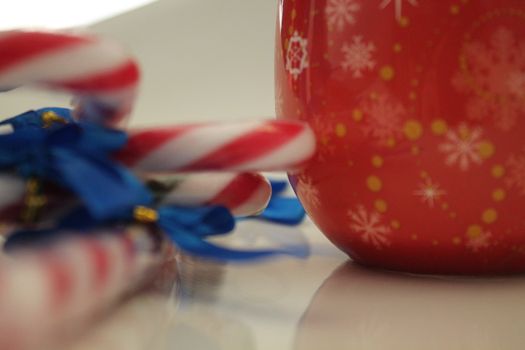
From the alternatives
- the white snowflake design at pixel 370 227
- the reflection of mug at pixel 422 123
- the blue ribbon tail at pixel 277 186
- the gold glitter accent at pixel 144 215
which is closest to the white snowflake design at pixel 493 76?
the reflection of mug at pixel 422 123

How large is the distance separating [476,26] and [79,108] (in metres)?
0.28

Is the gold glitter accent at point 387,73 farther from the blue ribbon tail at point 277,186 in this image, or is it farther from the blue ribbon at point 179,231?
the blue ribbon tail at point 277,186

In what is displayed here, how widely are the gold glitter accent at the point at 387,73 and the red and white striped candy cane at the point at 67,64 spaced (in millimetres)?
188

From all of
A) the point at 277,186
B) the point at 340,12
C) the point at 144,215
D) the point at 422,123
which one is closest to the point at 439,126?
the point at 422,123

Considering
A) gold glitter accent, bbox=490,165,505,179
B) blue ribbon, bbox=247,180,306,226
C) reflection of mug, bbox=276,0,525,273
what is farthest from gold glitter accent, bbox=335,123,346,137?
blue ribbon, bbox=247,180,306,226

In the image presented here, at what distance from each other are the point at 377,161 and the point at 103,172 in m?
0.21

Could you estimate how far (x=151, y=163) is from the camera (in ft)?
1.42

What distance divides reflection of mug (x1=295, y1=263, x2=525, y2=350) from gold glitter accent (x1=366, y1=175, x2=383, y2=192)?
0.24 ft

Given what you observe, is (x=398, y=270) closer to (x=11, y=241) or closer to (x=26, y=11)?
(x=11, y=241)

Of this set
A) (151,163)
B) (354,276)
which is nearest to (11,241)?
(151,163)

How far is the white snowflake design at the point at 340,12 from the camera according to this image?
0.50m

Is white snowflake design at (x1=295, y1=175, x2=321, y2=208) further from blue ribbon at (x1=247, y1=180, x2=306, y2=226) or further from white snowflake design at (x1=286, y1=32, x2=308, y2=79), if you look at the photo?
blue ribbon at (x1=247, y1=180, x2=306, y2=226)

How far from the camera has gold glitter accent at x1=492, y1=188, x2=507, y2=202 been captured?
49 cm

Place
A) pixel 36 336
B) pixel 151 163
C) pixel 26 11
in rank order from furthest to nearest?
1. pixel 26 11
2. pixel 151 163
3. pixel 36 336
